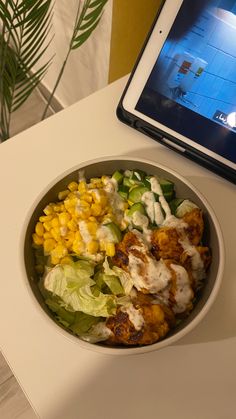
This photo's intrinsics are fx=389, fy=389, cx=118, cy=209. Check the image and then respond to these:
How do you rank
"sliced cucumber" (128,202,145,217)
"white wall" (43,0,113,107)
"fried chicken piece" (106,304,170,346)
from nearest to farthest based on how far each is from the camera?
"fried chicken piece" (106,304,170,346) → "sliced cucumber" (128,202,145,217) → "white wall" (43,0,113,107)

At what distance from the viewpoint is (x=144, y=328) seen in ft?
1.57

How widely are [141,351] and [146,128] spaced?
15.4 inches

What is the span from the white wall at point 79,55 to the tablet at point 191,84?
32 centimetres

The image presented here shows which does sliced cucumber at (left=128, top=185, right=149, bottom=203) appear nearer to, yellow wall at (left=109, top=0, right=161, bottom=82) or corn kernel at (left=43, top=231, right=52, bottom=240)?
corn kernel at (left=43, top=231, right=52, bottom=240)

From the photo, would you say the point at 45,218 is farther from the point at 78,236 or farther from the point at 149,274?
the point at 149,274

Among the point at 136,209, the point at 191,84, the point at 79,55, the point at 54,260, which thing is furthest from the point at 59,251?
the point at 79,55

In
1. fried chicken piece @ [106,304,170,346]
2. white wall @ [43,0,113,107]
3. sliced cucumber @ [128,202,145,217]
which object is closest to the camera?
fried chicken piece @ [106,304,170,346]

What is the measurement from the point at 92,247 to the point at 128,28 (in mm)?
534

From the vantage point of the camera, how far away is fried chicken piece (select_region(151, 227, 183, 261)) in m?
0.53

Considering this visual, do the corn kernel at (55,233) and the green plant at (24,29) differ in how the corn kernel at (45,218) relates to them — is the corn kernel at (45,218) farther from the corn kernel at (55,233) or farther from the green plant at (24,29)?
the green plant at (24,29)

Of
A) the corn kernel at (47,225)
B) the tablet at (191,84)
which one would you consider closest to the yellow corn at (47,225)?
the corn kernel at (47,225)

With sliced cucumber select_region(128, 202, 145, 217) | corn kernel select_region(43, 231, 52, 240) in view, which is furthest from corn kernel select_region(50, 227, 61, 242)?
sliced cucumber select_region(128, 202, 145, 217)

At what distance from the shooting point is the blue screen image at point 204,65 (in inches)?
23.2

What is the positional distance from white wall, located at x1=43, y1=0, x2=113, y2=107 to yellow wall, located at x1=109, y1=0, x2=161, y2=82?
0.06 m
